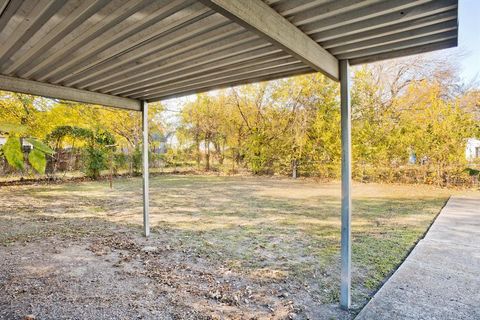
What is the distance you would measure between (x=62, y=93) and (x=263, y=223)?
3.99 metres

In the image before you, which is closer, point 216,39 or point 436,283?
point 216,39

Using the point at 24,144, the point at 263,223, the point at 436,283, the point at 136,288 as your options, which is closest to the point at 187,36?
the point at 24,144

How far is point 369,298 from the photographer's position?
276cm

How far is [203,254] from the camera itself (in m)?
3.96

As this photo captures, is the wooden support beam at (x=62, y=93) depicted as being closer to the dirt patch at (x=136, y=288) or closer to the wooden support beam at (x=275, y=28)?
the dirt patch at (x=136, y=288)

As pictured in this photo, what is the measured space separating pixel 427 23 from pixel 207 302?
2.82m

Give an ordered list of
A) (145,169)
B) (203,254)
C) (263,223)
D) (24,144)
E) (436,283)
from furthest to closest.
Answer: (263,223), (145,169), (203,254), (436,283), (24,144)

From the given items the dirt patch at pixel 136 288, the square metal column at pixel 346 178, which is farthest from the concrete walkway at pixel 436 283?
the dirt patch at pixel 136 288

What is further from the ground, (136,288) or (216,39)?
(216,39)

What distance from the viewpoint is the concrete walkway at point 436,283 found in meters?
2.42

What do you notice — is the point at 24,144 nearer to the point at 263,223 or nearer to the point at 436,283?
the point at 436,283

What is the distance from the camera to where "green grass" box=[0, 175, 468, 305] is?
3525 millimetres

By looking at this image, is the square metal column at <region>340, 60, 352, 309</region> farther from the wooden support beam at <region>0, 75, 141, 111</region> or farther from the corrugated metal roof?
the wooden support beam at <region>0, 75, 141, 111</region>

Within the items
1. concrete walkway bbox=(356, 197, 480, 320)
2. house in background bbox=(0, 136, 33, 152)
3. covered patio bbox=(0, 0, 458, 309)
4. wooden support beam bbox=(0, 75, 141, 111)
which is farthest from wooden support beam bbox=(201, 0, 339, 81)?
wooden support beam bbox=(0, 75, 141, 111)
